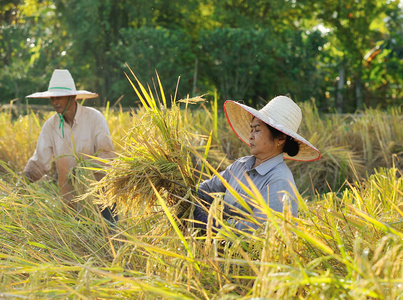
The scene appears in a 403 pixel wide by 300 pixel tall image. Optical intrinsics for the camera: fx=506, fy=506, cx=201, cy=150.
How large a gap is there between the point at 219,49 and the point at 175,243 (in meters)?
8.90

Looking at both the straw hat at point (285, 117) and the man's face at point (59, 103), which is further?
the man's face at point (59, 103)

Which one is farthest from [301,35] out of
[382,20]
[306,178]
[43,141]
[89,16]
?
[43,141]

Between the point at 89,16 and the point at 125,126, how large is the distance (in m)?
8.00

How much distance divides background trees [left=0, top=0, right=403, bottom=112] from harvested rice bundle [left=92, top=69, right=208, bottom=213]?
23.0 ft

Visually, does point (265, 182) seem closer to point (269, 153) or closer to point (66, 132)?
point (269, 153)

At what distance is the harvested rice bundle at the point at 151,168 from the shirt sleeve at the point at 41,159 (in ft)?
4.34

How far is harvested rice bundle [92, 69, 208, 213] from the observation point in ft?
6.63

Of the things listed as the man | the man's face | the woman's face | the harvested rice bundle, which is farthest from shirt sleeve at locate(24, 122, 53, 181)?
the woman's face

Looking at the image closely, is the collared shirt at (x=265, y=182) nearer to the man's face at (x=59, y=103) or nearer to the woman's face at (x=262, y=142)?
the woman's face at (x=262, y=142)

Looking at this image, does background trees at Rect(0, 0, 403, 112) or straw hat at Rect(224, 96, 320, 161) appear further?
background trees at Rect(0, 0, 403, 112)

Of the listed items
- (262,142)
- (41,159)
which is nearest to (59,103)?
(41,159)

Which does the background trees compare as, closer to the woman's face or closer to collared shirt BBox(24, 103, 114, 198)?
collared shirt BBox(24, 103, 114, 198)

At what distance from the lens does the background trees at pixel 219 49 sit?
10188 millimetres

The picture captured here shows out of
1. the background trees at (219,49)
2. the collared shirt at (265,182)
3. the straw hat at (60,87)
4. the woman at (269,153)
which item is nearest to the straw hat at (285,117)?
the woman at (269,153)
